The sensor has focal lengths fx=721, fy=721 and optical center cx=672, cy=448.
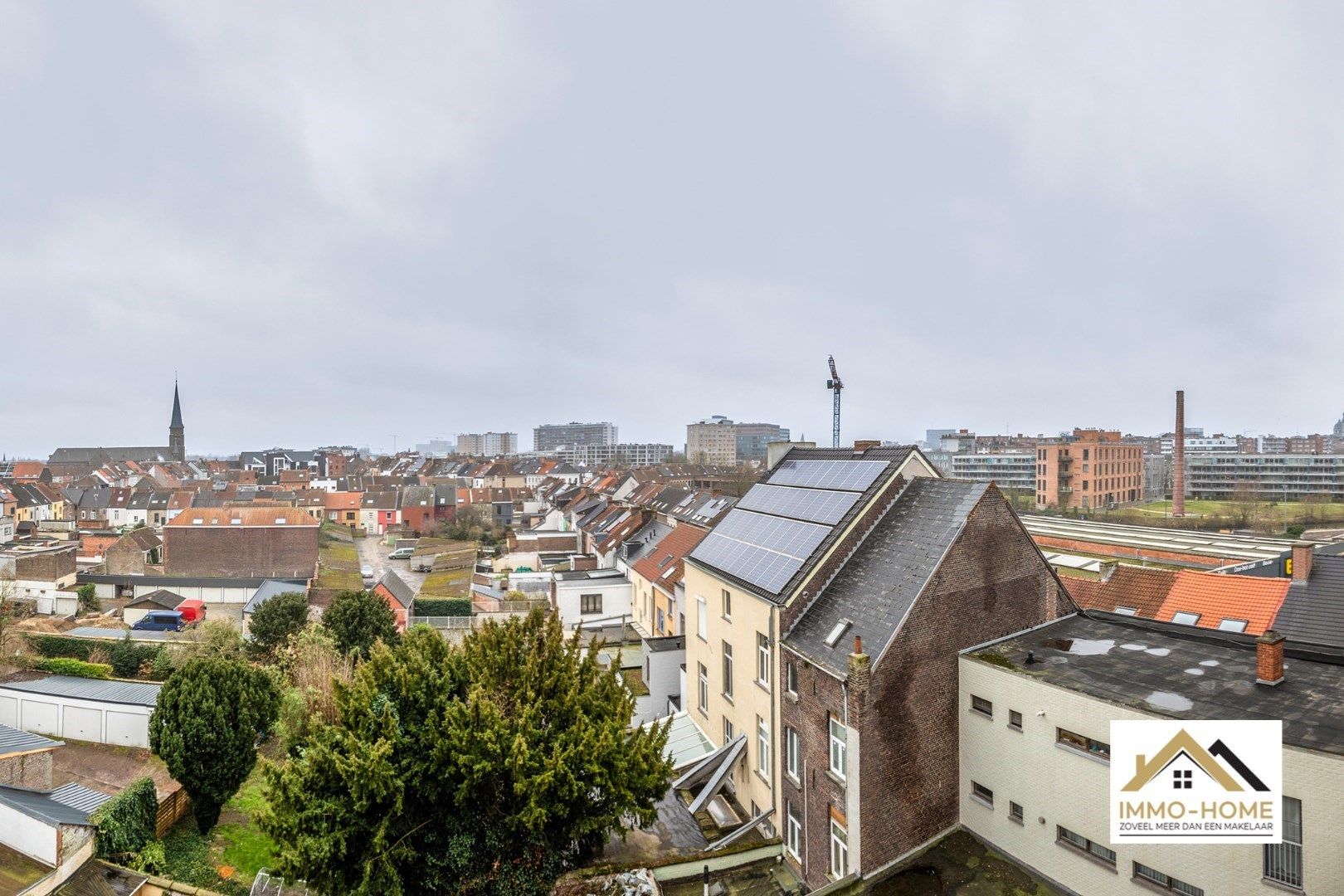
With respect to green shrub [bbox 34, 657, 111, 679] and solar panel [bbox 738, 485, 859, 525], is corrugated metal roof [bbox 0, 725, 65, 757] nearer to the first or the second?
green shrub [bbox 34, 657, 111, 679]

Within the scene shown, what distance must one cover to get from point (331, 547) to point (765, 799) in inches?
2712

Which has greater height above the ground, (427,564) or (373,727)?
(373,727)

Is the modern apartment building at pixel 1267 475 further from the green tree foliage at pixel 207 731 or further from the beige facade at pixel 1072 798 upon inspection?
the green tree foliage at pixel 207 731

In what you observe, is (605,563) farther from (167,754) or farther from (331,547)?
(331,547)

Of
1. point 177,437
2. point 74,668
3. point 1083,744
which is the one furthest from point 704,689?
point 177,437

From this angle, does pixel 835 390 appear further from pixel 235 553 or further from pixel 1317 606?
pixel 235 553

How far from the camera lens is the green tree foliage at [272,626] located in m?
34.8

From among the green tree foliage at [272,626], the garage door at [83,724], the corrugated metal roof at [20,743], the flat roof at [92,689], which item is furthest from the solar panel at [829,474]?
the garage door at [83,724]

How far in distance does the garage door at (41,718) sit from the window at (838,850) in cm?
2804

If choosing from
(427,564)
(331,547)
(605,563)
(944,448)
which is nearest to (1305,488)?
(944,448)

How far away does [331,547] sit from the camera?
7631cm

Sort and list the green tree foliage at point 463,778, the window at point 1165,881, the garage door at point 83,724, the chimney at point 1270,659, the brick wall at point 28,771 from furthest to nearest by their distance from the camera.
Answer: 1. the garage door at point 83,724
2. the brick wall at point 28,771
3. the green tree foliage at point 463,778
4. the chimney at point 1270,659
5. the window at point 1165,881

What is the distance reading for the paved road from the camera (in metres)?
63.1

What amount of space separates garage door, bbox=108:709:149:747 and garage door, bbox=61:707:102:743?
488mm
